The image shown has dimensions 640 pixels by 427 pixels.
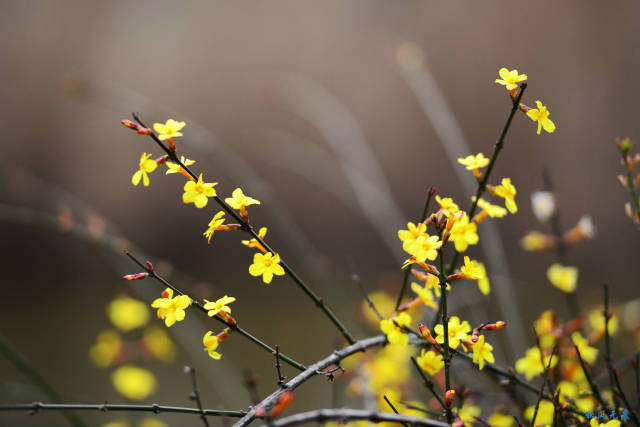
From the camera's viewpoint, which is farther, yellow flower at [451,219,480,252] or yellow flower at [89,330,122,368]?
yellow flower at [89,330,122,368]

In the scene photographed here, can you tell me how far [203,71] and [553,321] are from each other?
2333 mm

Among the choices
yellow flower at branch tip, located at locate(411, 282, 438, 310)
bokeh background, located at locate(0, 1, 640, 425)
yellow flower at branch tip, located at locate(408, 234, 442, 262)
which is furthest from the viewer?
bokeh background, located at locate(0, 1, 640, 425)

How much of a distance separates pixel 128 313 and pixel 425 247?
31.6 inches

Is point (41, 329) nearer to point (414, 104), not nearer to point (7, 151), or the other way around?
point (7, 151)

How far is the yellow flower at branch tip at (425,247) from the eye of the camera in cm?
49

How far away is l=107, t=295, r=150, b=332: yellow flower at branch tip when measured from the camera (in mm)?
1115

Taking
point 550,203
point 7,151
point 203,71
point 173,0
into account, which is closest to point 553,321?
point 550,203

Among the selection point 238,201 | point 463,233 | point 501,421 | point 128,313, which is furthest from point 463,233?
point 128,313

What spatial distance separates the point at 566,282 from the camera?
0.83 meters

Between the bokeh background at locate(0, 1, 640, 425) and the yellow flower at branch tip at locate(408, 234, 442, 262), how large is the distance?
72.7 inches

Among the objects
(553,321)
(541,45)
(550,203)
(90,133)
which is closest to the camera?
(553,321)

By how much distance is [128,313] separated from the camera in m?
1.12

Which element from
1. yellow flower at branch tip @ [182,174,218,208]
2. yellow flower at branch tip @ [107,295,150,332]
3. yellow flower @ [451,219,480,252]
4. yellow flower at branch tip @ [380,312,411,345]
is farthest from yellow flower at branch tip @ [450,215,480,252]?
yellow flower at branch tip @ [107,295,150,332]

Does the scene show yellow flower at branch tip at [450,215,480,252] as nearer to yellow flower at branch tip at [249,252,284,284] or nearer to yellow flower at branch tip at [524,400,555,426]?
yellow flower at branch tip at [249,252,284,284]
